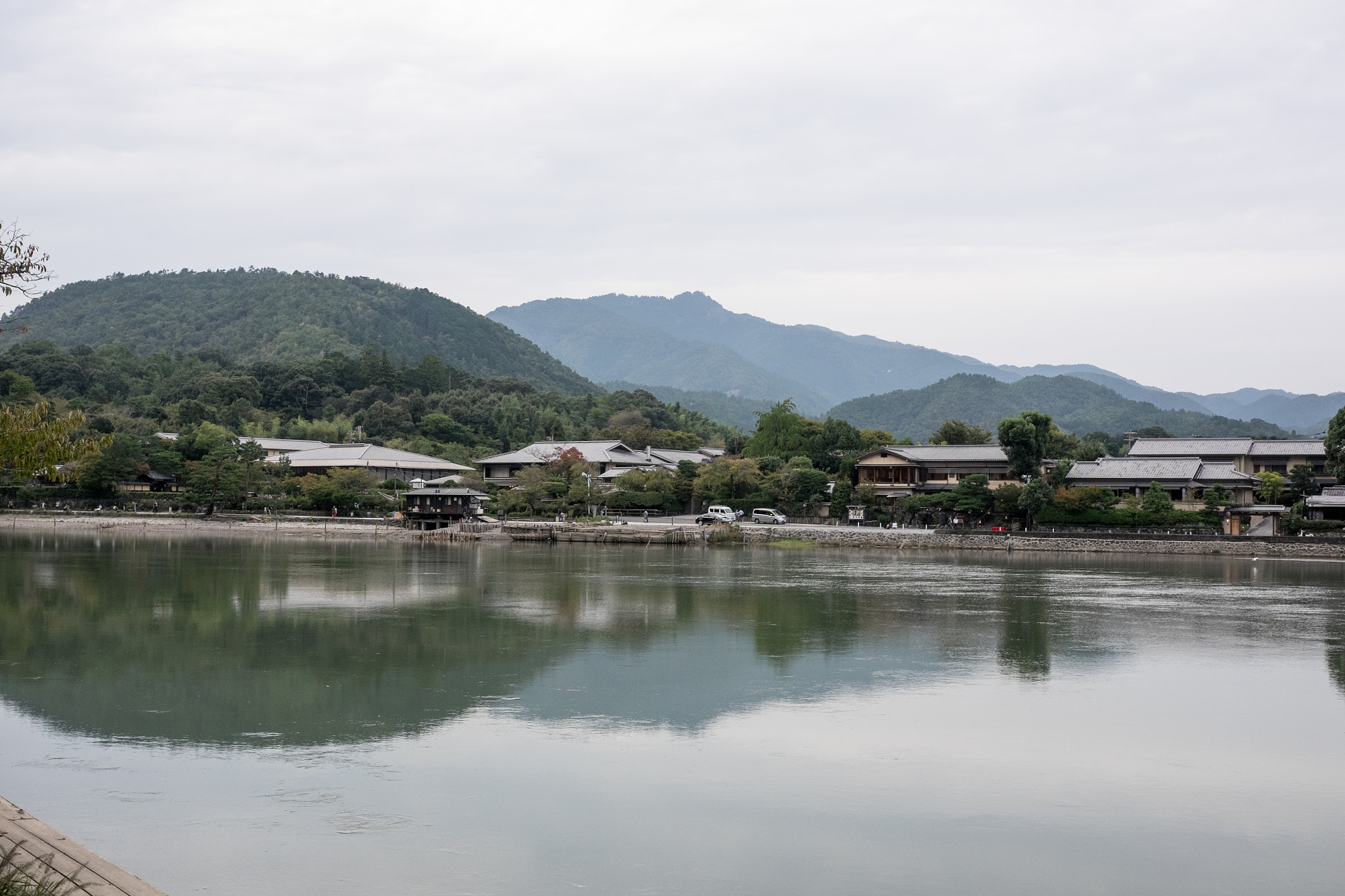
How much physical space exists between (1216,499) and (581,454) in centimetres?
3119

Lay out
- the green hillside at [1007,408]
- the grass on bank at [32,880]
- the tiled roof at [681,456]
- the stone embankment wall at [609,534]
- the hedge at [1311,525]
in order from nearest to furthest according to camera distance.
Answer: the grass on bank at [32,880] → the hedge at [1311,525] → the stone embankment wall at [609,534] → the tiled roof at [681,456] → the green hillside at [1007,408]

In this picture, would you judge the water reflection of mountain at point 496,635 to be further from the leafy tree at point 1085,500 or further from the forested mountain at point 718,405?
the forested mountain at point 718,405

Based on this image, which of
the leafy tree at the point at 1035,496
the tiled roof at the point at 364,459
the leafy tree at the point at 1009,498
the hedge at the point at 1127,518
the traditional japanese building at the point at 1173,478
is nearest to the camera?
the hedge at the point at 1127,518

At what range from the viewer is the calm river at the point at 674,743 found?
707cm

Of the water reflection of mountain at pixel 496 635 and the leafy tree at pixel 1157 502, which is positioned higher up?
the leafy tree at pixel 1157 502

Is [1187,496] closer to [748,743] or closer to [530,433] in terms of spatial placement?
[748,743]

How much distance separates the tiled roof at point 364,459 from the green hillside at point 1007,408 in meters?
76.3

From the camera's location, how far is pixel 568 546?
38.8 meters

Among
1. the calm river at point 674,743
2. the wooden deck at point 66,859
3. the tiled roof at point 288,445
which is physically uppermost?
the tiled roof at point 288,445

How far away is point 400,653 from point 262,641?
225 centimetres

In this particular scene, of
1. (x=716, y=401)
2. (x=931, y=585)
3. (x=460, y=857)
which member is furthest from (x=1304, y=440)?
(x=716, y=401)

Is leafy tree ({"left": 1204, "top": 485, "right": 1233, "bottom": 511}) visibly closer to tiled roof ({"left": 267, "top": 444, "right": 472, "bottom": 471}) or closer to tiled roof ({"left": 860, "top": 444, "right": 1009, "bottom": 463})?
tiled roof ({"left": 860, "top": 444, "right": 1009, "bottom": 463})

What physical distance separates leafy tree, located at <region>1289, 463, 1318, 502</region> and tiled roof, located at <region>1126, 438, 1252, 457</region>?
176 inches

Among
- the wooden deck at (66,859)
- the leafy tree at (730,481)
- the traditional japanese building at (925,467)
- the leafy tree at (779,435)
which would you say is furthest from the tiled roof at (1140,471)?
the wooden deck at (66,859)
